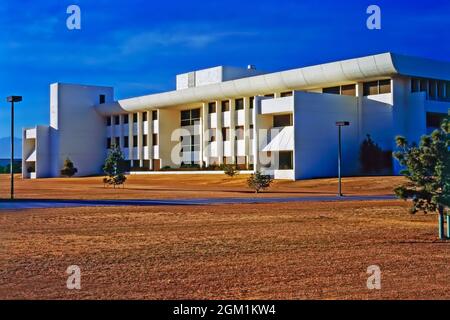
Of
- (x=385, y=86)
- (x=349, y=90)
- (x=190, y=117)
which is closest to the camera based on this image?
(x=385, y=86)

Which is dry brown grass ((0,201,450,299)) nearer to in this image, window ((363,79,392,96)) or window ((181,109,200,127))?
window ((363,79,392,96))

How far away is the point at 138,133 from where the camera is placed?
3487 inches

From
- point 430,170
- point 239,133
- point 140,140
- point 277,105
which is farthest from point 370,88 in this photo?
point 430,170

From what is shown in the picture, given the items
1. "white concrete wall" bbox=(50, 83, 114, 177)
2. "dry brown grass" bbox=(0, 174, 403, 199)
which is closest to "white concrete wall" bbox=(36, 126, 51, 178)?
"white concrete wall" bbox=(50, 83, 114, 177)

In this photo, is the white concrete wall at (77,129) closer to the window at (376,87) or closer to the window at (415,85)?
the window at (376,87)

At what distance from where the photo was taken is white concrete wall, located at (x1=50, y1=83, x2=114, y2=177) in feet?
303

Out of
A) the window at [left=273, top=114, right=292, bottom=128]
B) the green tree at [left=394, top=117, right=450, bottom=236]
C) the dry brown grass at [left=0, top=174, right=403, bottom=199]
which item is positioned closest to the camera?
the green tree at [left=394, top=117, right=450, bottom=236]

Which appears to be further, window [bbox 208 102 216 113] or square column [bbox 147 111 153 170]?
square column [bbox 147 111 153 170]

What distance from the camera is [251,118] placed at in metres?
70.9

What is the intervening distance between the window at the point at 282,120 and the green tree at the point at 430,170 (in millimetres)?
43236

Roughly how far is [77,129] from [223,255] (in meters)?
83.7

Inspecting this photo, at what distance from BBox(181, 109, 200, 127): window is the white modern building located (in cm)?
21

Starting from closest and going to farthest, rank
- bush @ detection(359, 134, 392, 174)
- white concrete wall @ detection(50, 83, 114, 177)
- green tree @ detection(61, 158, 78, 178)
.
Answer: bush @ detection(359, 134, 392, 174) < green tree @ detection(61, 158, 78, 178) < white concrete wall @ detection(50, 83, 114, 177)

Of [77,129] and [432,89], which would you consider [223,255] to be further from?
[77,129]
